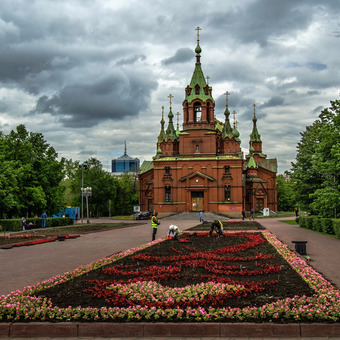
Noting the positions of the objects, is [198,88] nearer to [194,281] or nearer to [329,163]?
[329,163]

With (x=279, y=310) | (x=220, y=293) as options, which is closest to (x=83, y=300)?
(x=220, y=293)

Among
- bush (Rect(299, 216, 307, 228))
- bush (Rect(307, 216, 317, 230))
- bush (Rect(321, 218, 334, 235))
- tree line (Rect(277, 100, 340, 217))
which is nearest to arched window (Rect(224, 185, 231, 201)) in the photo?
tree line (Rect(277, 100, 340, 217))

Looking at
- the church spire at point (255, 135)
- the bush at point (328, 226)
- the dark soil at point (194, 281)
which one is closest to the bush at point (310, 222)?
the bush at point (328, 226)

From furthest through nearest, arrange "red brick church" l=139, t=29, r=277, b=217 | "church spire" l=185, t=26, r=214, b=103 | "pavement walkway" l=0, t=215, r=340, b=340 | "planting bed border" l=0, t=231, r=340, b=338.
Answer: "church spire" l=185, t=26, r=214, b=103, "red brick church" l=139, t=29, r=277, b=217, "pavement walkway" l=0, t=215, r=340, b=340, "planting bed border" l=0, t=231, r=340, b=338

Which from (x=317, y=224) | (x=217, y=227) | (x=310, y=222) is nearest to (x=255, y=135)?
(x=310, y=222)

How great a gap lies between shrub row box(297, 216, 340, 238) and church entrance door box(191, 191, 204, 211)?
2645 cm

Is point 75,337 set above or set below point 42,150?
below

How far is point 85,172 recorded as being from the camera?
268 ft

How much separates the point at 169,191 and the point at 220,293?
55.1 meters

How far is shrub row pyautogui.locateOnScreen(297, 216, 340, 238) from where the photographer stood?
85.1 feet

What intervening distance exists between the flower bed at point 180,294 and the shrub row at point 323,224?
13093 mm

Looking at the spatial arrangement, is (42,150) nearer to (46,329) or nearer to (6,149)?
(6,149)

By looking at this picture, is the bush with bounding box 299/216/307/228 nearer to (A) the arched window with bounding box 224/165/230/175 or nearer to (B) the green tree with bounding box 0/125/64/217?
(A) the arched window with bounding box 224/165/230/175

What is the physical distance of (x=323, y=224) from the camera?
30344 millimetres
